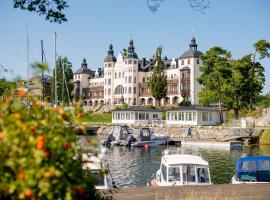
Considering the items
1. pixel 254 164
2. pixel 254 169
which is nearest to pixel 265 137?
pixel 254 164

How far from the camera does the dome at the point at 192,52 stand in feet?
338

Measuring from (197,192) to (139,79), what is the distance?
343ft

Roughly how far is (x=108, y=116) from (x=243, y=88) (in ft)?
128

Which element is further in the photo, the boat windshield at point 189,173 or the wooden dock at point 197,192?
the boat windshield at point 189,173

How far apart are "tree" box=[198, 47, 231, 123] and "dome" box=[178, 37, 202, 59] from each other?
33.3 metres

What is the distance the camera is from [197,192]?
12.2 m

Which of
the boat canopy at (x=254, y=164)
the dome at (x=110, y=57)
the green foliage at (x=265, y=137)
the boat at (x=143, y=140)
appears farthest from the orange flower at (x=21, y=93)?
the dome at (x=110, y=57)

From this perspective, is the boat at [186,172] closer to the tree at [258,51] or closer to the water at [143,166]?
the water at [143,166]

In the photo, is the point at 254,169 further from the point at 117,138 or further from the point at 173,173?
the point at 117,138

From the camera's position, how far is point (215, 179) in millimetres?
24875

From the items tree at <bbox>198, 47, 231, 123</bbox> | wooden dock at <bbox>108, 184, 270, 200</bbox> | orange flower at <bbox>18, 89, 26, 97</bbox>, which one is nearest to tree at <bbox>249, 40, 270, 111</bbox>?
tree at <bbox>198, 47, 231, 123</bbox>

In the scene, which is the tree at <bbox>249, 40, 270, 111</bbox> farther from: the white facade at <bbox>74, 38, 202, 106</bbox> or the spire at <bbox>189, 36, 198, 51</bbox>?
the spire at <bbox>189, 36, 198, 51</bbox>

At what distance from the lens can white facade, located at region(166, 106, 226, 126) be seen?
65.9m

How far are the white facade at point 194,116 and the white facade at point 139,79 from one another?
2937cm
